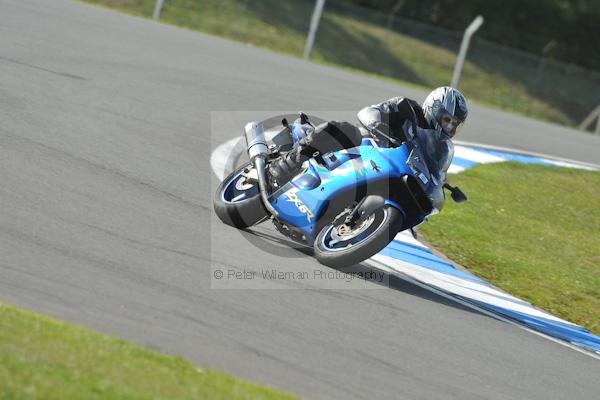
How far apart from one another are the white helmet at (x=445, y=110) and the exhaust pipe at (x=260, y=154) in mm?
1326

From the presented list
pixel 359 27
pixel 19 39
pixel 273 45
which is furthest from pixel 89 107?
pixel 359 27

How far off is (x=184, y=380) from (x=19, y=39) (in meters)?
9.45

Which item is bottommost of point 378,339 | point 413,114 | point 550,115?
point 550,115

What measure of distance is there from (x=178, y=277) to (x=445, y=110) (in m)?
2.65

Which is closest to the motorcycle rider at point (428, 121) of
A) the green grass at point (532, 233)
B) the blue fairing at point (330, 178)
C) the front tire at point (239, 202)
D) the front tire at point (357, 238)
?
the blue fairing at point (330, 178)

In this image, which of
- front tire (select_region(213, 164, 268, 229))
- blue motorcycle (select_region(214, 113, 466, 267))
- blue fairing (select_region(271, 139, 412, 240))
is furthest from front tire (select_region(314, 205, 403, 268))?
front tire (select_region(213, 164, 268, 229))

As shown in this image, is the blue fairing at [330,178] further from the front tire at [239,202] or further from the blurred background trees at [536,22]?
the blurred background trees at [536,22]

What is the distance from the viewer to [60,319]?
5512 mm

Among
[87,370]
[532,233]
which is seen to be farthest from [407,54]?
[87,370]

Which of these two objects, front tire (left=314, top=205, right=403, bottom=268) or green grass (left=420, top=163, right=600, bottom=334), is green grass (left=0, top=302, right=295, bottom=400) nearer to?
front tire (left=314, top=205, right=403, bottom=268)

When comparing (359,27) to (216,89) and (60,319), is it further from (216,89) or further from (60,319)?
(60,319)

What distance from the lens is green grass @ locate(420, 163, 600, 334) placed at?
33.4ft

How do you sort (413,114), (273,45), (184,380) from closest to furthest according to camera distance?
(184,380) → (413,114) → (273,45)

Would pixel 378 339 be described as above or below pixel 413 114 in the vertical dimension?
below
